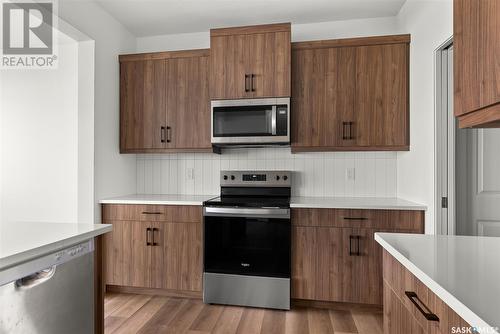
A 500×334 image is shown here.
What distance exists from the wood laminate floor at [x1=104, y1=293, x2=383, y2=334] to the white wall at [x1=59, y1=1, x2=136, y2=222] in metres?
0.88

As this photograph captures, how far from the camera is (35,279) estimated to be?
3.59ft

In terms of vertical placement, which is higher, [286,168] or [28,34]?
[28,34]

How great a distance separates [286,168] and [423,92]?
1.33m

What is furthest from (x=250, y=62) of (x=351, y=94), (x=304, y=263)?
(x=304, y=263)

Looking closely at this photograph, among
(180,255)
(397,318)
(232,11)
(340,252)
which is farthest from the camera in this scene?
(232,11)

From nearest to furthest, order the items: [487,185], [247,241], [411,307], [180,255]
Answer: [411,307]
[487,185]
[247,241]
[180,255]

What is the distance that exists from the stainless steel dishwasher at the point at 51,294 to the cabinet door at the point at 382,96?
222 cm

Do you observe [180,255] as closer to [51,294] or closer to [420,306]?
[51,294]

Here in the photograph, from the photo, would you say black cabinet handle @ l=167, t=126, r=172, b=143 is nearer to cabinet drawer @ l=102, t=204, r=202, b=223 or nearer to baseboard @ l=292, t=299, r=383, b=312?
cabinet drawer @ l=102, t=204, r=202, b=223

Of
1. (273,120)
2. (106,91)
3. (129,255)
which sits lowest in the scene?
(129,255)

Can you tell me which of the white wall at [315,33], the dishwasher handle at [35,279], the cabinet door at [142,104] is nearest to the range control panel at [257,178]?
the cabinet door at [142,104]

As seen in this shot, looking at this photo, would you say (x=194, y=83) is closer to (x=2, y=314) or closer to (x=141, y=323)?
(x=141, y=323)

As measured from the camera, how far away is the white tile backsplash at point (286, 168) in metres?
2.85

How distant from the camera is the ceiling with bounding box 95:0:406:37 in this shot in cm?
255
